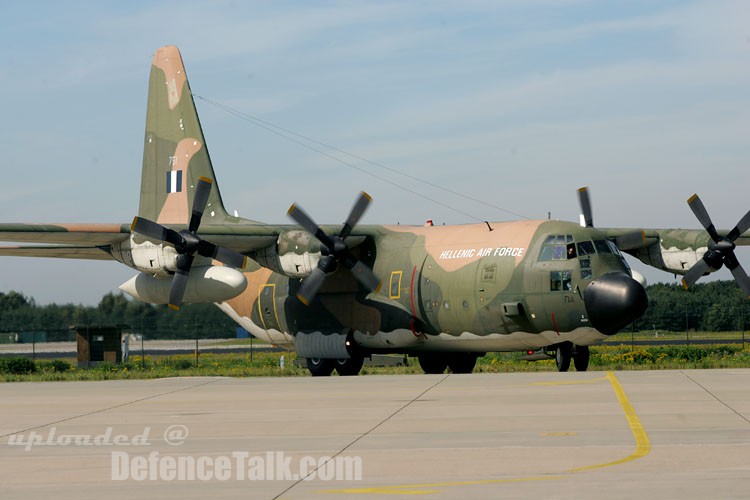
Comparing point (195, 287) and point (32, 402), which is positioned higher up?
point (195, 287)

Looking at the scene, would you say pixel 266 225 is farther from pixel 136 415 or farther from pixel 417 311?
pixel 136 415

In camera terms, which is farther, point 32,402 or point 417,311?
point 417,311

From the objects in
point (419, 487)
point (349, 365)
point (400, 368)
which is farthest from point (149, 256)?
point (419, 487)

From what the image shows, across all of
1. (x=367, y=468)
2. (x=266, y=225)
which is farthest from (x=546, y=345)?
(x=367, y=468)

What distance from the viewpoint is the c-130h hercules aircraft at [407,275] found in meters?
26.5

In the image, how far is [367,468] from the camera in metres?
10.8

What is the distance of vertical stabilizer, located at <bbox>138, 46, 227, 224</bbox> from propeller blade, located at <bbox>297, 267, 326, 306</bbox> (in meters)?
7.10

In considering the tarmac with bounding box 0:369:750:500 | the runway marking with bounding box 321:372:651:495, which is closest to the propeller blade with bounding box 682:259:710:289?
the tarmac with bounding box 0:369:750:500

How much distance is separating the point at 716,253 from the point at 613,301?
20.1ft

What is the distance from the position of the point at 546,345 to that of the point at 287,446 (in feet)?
52.0

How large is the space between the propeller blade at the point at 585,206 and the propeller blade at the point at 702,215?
293 cm

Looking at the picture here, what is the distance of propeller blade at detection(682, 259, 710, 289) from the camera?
30.0 metres

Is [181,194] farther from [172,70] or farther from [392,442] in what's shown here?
[392,442]

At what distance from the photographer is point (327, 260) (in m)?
29.6
